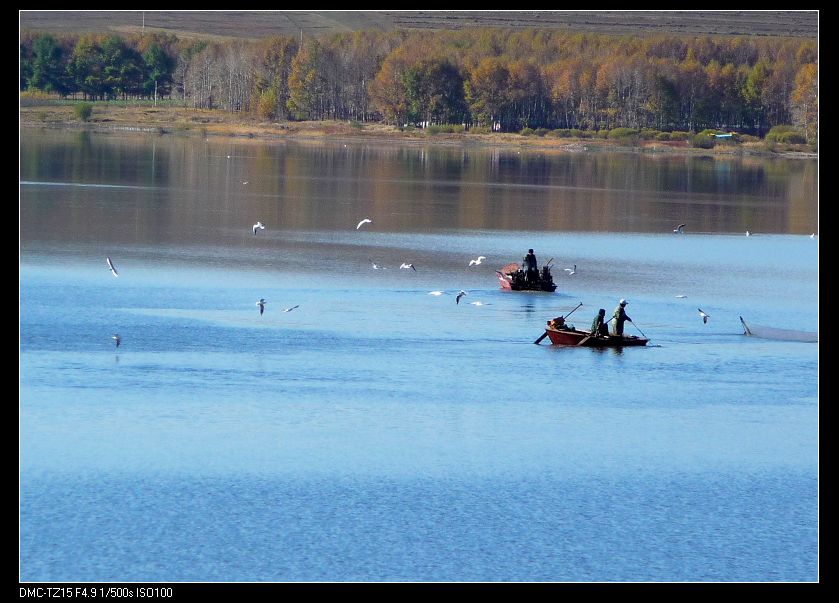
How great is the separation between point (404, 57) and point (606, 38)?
45.9 m

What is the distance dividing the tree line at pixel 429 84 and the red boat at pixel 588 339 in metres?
94.8

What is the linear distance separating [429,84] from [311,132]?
37.6ft

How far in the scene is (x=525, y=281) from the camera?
33.2 meters

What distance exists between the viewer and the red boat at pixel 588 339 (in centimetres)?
2659

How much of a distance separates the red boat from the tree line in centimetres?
9482

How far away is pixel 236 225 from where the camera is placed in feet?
154

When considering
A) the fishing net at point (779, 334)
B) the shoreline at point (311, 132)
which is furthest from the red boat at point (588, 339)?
the shoreline at point (311, 132)

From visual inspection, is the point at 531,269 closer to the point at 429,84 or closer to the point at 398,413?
the point at 398,413

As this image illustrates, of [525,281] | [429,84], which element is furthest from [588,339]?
[429,84]

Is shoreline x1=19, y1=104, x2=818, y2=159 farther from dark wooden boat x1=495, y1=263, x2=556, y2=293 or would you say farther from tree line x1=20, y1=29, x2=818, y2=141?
dark wooden boat x1=495, y1=263, x2=556, y2=293

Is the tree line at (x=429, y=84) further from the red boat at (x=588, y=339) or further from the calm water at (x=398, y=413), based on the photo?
the red boat at (x=588, y=339)

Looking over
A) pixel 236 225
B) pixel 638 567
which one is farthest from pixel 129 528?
pixel 236 225

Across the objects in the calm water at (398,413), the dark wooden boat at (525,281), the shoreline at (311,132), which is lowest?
the calm water at (398,413)
